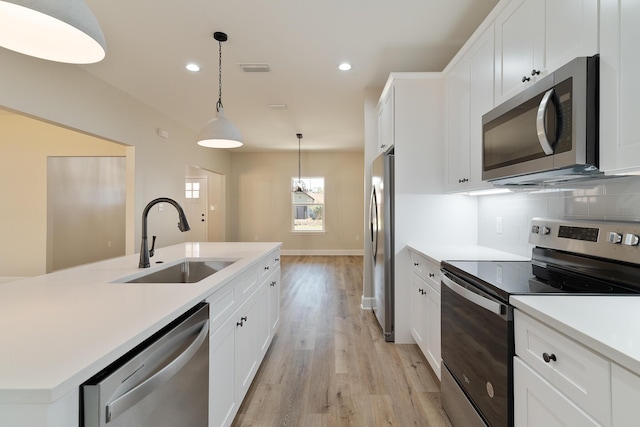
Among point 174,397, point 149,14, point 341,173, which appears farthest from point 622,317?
point 341,173

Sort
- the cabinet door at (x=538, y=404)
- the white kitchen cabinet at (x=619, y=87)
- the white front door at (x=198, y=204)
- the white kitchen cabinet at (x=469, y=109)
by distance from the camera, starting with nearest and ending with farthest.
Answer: the cabinet door at (x=538, y=404)
the white kitchen cabinet at (x=619, y=87)
the white kitchen cabinet at (x=469, y=109)
the white front door at (x=198, y=204)

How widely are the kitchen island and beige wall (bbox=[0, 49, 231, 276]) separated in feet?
7.64

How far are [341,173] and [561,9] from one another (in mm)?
6739

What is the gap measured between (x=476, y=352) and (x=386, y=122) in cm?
231

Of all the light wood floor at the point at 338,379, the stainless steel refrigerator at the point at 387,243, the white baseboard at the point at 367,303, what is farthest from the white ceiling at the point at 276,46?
the light wood floor at the point at 338,379

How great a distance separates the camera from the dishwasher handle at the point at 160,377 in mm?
716

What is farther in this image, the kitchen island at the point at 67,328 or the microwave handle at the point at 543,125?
the microwave handle at the point at 543,125

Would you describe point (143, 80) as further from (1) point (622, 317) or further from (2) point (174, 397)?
(1) point (622, 317)

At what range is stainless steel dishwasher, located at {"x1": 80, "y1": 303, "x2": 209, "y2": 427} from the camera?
68 cm

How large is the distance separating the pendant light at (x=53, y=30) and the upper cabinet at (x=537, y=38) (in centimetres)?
180

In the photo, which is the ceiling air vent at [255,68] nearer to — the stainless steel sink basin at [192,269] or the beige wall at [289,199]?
the stainless steel sink basin at [192,269]

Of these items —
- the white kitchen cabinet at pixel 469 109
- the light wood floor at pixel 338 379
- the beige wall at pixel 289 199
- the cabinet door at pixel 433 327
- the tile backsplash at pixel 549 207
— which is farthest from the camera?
the beige wall at pixel 289 199

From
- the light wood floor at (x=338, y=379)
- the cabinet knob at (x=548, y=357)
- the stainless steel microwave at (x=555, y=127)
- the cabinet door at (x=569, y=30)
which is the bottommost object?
the light wood floor at (x=338, y=379)

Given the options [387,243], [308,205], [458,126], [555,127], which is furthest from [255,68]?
[308,205]
